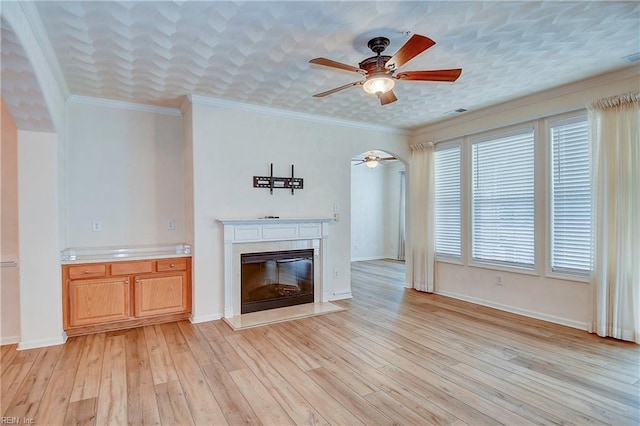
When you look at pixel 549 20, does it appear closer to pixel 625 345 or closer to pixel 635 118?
pixel 635 118

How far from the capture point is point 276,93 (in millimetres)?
4117

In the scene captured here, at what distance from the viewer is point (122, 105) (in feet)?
14.1

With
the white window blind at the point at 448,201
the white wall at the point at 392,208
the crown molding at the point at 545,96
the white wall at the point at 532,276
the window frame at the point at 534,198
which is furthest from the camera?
the white wall at the point at 392,208

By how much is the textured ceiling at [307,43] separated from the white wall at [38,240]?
887mm

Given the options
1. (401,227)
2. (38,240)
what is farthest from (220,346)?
(401,227)

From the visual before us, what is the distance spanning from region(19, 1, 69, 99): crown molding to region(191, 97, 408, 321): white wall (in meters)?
1.33

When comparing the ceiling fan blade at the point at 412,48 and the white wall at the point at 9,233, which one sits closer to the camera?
the ceiling fan blade at the point at 412,48

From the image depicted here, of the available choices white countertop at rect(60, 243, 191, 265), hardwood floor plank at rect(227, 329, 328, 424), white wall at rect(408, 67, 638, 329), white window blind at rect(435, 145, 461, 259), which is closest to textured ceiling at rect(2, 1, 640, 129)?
white wall at rect(408, 67, 638, 329)

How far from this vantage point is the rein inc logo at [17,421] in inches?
86.6

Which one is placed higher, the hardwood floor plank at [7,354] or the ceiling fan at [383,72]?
the ceiling fan at [383,72]

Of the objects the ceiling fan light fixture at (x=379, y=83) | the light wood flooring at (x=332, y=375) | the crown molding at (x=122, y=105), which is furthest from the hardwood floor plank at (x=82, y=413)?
the crown molding at (x=122, y=105)

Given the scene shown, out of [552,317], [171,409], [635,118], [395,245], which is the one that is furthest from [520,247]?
[395,245]

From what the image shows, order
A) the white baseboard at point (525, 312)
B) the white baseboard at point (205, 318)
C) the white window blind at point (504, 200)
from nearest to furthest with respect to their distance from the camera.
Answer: the white baseboard at point (525, 312) < the white baseboard at point (205, 318) < the white window blind at point (504, 200)

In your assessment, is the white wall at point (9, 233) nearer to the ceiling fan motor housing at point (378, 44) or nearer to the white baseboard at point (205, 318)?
the white baseboard at point (205, 318)
